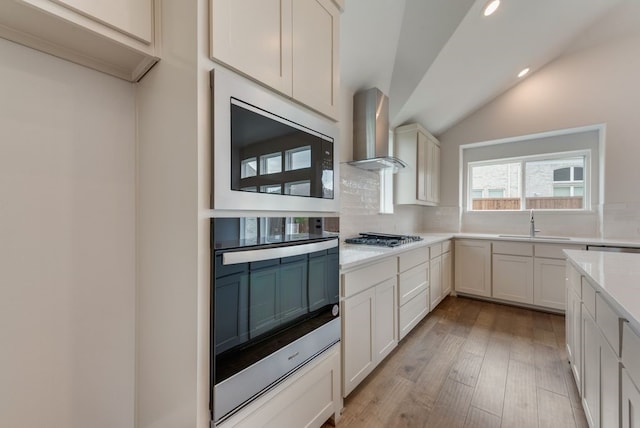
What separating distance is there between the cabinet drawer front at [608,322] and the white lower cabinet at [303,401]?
1132 mm

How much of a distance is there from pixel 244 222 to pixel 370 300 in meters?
1.19

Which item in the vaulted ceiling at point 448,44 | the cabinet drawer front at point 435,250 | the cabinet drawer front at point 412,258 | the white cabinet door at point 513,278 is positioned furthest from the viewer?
the white cabinet door at point 513,278

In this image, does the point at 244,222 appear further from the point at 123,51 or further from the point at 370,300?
the point at 370,300

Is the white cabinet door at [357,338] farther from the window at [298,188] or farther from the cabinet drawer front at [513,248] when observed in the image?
the cabinet drawer front at [513,248]

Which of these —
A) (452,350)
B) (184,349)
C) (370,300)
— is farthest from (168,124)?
(452,350)

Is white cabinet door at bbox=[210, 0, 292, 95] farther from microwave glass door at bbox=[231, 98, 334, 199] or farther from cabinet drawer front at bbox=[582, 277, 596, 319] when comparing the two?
cabinet drawer front at bbox=[582, 277, 596, 319]

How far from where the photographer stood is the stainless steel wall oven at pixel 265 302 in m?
0.90

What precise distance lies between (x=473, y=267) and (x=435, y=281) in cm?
89

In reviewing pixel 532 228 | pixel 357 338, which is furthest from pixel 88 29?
pixel 532 228

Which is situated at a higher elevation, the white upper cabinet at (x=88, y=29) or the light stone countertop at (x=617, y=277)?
the white upper cabinet at (x=88, y=29)

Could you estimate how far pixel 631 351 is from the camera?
87 cm

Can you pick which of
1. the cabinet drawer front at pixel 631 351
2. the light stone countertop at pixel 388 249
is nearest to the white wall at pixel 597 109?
the light stone countertop at pixel 388 249

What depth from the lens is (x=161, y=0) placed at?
98cm

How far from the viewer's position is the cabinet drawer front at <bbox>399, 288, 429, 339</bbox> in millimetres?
2334
